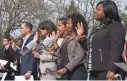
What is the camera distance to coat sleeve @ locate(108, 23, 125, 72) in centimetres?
461

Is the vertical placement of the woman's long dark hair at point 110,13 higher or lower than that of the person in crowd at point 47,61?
higher

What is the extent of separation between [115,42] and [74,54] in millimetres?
927

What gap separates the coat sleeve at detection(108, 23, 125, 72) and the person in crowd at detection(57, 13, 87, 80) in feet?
2.63

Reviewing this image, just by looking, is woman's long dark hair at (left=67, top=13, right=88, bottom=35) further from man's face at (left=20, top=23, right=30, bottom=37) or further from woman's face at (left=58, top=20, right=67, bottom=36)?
man's face at (left=20, top=23, right=30, bottom=37)

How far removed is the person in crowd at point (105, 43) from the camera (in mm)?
4652

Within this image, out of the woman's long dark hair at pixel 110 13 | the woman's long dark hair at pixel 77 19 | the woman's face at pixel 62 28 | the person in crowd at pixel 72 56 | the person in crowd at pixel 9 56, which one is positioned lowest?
the person in crowd at pixel 9 56

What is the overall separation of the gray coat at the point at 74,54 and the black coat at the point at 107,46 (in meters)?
0.54

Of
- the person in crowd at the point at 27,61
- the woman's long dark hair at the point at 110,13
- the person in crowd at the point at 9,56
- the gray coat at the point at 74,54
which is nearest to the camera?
the woman's long dark hair at the point at 110,13

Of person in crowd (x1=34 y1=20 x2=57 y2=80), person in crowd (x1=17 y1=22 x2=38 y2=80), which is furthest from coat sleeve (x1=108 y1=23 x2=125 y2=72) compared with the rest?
person in crowd (x1=17 y1=22 x2=38 y2=80)

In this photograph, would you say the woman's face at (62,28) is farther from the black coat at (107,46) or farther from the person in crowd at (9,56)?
the person in crowd at (9,56)

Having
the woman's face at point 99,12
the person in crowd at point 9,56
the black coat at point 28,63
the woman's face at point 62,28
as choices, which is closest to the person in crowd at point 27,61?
the black coat at point 28,63

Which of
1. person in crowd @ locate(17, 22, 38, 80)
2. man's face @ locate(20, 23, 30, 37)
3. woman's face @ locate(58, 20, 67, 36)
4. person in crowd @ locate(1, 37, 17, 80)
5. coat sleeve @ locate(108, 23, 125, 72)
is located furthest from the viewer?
person in crowd @ locate(1, 37, 17, 80)

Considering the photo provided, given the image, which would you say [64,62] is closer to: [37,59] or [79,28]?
[79,28]

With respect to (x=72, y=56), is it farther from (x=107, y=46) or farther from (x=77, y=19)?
(x=107, y=46)
